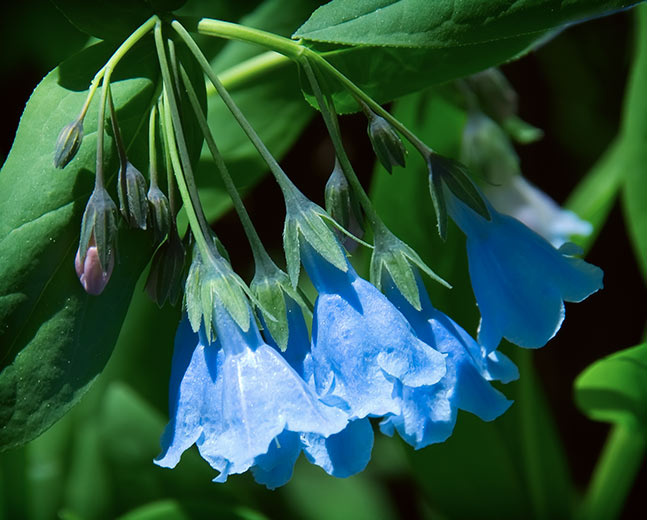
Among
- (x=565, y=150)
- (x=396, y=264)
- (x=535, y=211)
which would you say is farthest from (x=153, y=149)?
(x=565, y=150)

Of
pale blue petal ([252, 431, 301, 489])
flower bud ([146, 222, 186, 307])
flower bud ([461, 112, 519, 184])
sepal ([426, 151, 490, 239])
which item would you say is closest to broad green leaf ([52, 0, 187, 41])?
flower bud ([146, 222, 186, 307])

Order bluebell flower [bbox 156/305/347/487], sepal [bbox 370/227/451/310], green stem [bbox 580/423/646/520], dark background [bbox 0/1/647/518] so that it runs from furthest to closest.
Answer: dark background [bbox 0/1/647/518], green stem [bbox 580/423/646/520], sepal [bbox 370/227/451/310], bluebell flower [bbox 156/305/347/487]

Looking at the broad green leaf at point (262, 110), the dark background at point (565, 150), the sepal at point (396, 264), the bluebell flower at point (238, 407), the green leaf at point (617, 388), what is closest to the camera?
the bluebell flower at point (238, 407)

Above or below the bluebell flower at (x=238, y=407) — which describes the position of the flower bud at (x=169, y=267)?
above

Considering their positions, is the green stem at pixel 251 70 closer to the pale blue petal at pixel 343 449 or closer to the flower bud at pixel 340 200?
the flower bud at pixel 340 200

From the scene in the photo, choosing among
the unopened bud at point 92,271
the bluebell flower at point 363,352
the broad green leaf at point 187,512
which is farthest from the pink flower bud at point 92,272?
the broad green leaf at point 187,512

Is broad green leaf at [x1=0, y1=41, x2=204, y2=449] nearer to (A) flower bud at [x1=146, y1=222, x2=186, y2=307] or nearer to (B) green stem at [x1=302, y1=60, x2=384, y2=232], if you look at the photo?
(A) flower bud at [x1=146, y1=222, x2=186, y2=307]

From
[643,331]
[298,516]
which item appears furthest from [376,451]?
[643,331]
